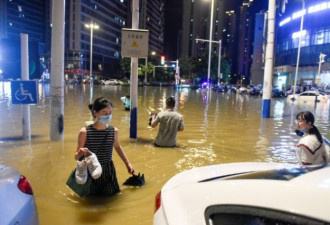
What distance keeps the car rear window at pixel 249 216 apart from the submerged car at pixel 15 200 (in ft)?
4.50

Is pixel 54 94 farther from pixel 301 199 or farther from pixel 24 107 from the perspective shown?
pixel 301 199

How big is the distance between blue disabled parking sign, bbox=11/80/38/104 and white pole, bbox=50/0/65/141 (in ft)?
1.43

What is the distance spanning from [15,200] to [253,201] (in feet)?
5.77

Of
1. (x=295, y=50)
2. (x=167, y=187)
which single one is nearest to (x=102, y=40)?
(x=295, y=50)

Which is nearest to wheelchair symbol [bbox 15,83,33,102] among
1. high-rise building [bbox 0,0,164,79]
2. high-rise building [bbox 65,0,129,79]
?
high-rise building [bbox 0,0,164,79]

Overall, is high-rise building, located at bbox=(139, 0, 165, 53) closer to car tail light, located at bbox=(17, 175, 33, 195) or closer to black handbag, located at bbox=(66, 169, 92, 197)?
black handbag, located at bbox=(66, 169, 92, 197)

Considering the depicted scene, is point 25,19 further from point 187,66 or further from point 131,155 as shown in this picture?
point 131,155

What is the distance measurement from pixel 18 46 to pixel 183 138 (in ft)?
16.7

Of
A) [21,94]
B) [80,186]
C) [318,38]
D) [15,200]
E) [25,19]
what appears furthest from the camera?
[25,19]

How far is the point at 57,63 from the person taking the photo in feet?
27.2

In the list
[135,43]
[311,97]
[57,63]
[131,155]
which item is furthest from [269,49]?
[311,97]

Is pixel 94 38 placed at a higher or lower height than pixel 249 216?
higher

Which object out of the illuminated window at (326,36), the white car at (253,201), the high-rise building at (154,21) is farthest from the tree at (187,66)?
the white car at (253,201)

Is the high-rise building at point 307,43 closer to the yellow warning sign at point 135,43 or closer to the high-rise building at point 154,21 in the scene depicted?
the yellow warning sign at point 135,43
